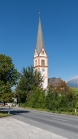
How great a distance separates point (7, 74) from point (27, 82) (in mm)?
36703

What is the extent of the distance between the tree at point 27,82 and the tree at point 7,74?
112 feet

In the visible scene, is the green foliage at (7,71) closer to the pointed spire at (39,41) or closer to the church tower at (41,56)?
the church tower at (41,56)

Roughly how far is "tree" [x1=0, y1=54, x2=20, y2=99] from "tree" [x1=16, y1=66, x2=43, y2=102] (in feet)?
112

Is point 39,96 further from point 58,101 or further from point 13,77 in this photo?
point 13,77

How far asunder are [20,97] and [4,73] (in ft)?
126

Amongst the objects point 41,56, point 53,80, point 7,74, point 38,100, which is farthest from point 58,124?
point 41,56

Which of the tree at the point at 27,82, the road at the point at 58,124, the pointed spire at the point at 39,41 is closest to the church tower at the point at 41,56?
the pointed spire at the point at 39,41

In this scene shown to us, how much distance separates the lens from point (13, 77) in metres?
35.2

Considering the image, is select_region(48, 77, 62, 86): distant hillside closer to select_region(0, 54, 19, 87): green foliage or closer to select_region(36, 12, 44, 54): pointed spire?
select_region(36, 12, 44, 54): pointed spire

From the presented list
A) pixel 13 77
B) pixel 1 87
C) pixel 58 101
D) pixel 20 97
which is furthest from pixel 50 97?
pixel 20 97

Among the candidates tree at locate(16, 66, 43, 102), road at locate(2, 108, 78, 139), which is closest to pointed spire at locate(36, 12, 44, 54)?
tree at locate(16, 66, 43, 102)

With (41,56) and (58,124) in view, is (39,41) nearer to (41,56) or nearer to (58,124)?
(41,56)

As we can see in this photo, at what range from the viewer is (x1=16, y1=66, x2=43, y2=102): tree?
230 ft

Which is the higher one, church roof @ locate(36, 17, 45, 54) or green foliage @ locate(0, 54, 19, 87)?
church roof @ locate(36, 17, 45, 54)
